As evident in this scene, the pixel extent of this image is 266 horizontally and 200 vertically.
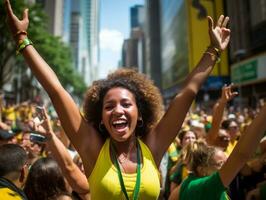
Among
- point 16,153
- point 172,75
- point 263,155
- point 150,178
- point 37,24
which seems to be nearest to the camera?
point 150,178

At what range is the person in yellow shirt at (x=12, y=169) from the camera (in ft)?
A: 8.21

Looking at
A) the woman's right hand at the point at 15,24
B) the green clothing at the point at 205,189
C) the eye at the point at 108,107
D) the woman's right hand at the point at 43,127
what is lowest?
the green clothing at the point at 205,189

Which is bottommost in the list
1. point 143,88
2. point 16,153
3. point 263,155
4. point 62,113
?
point 263,155

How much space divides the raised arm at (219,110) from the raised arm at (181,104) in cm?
132

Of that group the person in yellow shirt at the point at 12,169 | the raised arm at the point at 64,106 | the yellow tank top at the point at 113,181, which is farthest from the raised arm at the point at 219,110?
the person in yellow shirt at the point at 12,169

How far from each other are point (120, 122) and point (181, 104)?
0.43m

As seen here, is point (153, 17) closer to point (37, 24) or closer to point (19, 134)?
point (37, 24)

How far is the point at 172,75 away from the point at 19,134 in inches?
2577

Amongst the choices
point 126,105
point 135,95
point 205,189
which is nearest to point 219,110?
point 205,189

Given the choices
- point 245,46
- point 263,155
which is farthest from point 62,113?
point 245,46

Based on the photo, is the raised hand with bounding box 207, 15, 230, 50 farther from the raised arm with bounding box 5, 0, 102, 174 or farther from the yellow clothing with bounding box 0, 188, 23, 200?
the yellow clothing with bounding box 0, 188, 23, 200

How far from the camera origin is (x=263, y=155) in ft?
13.8

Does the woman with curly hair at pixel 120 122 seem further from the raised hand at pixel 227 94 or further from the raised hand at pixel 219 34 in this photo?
the raised hand at pixel 227 94

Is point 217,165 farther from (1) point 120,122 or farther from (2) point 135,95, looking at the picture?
(1) point 120,122
